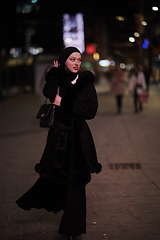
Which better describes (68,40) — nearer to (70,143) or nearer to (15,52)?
(15,52)

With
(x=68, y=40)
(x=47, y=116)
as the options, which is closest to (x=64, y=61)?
(x=47, y=116)

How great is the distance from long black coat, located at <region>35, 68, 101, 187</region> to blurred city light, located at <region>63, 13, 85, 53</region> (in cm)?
2815

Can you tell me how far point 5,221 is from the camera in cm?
437

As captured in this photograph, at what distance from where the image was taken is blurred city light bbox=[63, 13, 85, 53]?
3184 centimetres

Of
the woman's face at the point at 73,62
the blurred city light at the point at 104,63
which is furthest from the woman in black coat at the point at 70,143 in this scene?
the blurred city light at the point at 104,63

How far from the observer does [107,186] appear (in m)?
5.75

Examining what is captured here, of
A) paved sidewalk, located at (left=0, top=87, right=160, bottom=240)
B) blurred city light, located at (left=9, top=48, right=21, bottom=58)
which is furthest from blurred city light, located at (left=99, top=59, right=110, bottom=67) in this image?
paved sidewalk, located at (left=0, top=87, right=160, bottom=240)

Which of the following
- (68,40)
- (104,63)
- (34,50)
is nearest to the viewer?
(34,50)

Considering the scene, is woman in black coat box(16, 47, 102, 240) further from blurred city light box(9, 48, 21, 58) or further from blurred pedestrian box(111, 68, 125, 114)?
blurred city light box(9, 48, 21, 58)

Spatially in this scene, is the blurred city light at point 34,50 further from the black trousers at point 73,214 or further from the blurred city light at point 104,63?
the black trousers at point 73,214

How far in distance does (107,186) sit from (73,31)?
90.2 feet

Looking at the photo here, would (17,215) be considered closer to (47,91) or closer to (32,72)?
(47,91)

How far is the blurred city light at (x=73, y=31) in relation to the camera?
3184cm

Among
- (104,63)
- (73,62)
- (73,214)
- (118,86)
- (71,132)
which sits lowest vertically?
(104,63)
